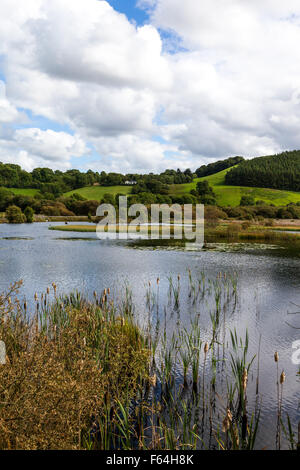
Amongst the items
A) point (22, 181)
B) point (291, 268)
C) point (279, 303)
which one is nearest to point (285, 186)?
point (22, 181)

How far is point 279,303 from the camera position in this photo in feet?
55.4

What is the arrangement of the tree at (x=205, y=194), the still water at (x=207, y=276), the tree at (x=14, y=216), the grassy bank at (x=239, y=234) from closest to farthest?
1. the still water at (x=207, y=276)
2. the grassy bank at (x=239, y=234)
3. the tree at (x=14, y=216)
4. the tree at (x=205, y=194)

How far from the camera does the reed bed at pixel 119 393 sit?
4.85 meters

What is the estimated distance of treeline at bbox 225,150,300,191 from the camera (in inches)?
5714

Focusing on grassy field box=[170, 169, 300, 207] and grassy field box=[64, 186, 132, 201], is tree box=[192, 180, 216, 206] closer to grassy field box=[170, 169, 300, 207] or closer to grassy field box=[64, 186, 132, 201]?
grassy field box=[170, 169, 300, 207]

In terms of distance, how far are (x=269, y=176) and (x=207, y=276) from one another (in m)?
140

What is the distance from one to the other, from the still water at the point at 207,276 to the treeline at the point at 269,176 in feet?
388

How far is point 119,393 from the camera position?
7629 millimetres

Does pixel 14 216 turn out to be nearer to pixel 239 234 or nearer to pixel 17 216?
pixel 17 216

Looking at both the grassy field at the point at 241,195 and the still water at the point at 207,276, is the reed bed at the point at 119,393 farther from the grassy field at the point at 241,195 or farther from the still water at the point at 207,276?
the grassy field at the point at 241,195

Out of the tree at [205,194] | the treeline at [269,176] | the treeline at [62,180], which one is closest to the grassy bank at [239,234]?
the tree at [205,194]

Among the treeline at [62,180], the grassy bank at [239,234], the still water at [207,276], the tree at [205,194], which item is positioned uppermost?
the treeline at [62,180]

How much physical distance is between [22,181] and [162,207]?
90228 mm
